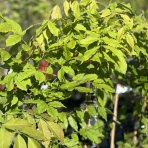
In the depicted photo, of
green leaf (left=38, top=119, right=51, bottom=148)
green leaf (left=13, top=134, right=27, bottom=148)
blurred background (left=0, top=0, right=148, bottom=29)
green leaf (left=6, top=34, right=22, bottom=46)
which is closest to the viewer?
green leaf (left=13, top=134, right=27, bottom=148)

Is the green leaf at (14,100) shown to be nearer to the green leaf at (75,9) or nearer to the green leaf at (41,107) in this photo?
the green leaf at (41,107)

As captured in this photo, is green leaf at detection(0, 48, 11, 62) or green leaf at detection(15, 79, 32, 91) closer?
green leaf at detection(15, 79, 32, 91)

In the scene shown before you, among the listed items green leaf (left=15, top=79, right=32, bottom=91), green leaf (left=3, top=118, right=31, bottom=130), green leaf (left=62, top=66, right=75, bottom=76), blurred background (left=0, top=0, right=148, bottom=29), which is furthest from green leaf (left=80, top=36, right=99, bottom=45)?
blurred background (left=0, top=0, right=148, bottom=29)

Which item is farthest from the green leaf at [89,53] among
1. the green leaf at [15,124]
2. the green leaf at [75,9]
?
the green leaf at [15,124]

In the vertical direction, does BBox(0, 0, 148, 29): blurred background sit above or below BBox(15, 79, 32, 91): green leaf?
above

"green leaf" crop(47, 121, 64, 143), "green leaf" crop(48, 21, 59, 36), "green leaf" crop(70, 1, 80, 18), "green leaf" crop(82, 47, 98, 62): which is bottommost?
"green leaf" crop(47, 121, 64, 143)

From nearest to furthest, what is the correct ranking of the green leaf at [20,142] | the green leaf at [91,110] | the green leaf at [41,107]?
the green leaf at [20,142]
the green leaf at [41,107]
the green leaf at [91,110]

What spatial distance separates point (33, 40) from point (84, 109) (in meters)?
0.56

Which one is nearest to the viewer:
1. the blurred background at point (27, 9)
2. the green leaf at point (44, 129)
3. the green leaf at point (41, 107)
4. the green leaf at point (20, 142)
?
the green leaf at point (20, 142)

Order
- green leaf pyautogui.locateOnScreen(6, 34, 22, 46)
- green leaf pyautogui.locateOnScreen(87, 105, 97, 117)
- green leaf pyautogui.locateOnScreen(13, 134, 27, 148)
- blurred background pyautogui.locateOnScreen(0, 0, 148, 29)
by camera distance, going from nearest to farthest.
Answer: green leaf pyautogui.locateOnScreen(13, 134, 27, 148)
green leaf pyautogui.locateOnScreen(6, 34, 22, 46)
green leaf pyautogui.locateOnScreen(87, 105, 97, 117)
blurred background pyautogui.locateOnScreen(0, 0, 148, 29)

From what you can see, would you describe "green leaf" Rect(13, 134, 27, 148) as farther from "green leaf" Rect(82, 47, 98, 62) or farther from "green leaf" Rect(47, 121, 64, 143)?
"green leaf" Rect(82, 47, 98, 62)

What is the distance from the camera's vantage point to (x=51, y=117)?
188 cm

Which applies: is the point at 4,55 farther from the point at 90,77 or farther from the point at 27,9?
the point at 27,9

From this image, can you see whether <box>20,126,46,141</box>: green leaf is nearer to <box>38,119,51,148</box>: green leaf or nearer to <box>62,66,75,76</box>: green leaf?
<box>38,119,51,148</box>: green leaf
